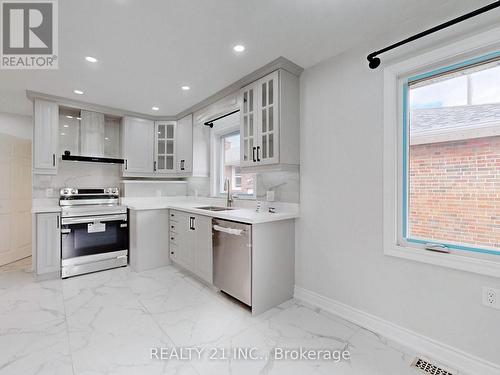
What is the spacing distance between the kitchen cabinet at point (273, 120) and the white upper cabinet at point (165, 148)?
6.74ft

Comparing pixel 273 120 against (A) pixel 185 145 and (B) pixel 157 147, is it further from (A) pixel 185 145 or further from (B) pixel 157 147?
(B) pixel 157 147

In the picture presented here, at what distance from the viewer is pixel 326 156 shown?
2275 millimetres

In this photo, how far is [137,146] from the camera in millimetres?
3928

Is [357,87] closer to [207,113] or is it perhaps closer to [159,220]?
[207,113]

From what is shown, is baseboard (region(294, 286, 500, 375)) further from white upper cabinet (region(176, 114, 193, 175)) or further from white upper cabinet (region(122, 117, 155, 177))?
white upper cabinet (region(122, 117, 155, 177))

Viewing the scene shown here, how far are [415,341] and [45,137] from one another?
456 centimetres

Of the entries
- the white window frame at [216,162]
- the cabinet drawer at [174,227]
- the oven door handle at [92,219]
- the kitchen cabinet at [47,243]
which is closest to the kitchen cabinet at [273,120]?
the white window frame at [216,162]

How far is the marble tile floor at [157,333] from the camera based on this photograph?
1542 mm

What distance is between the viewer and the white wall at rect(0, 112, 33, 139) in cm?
364

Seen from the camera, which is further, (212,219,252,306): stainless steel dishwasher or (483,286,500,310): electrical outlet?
(212,219,252,306): stainless steel dishwasher

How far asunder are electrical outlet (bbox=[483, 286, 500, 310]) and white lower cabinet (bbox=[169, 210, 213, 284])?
226 cm

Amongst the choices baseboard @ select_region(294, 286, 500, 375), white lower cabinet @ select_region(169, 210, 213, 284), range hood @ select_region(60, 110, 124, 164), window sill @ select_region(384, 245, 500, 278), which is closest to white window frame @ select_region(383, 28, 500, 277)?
window sill @ select_region(384, 245, 500, 278)

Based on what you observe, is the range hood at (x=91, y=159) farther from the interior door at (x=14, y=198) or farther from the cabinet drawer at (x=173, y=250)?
the cabinet drawer at (x=173, y=250)

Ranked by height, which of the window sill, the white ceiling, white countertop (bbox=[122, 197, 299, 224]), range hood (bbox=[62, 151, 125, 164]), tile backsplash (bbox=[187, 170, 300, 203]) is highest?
the white ceiling
